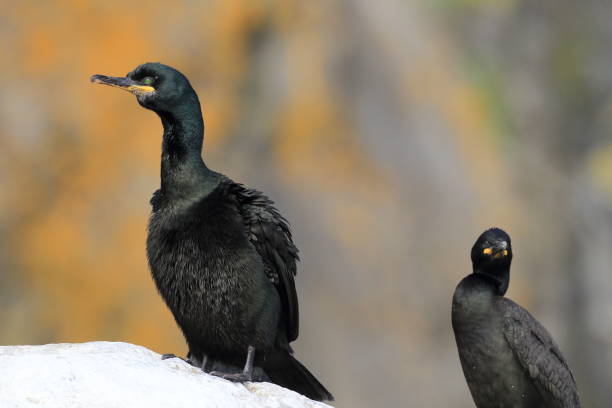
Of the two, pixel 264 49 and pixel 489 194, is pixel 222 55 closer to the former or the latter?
pixel 264 49

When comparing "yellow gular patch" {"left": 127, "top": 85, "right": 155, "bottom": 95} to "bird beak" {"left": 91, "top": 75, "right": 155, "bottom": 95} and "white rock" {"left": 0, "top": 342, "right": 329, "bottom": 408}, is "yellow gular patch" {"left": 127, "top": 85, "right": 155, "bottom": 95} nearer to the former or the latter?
"bird beak" {"left": 91, "top": 75, "right": 155, "bottom": 95}

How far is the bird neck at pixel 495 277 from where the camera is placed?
25.2 feet

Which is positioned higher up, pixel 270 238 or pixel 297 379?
pixel 270 238

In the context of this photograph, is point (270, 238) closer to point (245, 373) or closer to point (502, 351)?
point (245, 373)

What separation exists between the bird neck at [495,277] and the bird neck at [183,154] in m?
1.98

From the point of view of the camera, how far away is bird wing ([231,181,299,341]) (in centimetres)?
705

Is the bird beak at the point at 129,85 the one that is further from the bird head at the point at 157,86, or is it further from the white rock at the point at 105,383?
the white rock at the point at 105,383

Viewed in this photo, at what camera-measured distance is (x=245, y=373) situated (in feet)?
22.3

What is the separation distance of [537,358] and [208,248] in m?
2.31

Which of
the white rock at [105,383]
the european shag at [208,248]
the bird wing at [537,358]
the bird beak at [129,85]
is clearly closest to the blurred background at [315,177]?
the bird wing at [537,358]

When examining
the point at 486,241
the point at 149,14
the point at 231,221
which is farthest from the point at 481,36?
the point at 231,221

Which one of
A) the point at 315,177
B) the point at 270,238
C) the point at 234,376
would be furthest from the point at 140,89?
the point at 315,177

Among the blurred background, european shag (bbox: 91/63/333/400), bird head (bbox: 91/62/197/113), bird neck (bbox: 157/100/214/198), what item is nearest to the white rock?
european shag (bbox: 91/63/333/400)

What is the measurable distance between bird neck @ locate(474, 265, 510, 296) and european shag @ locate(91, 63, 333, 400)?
1338mm
